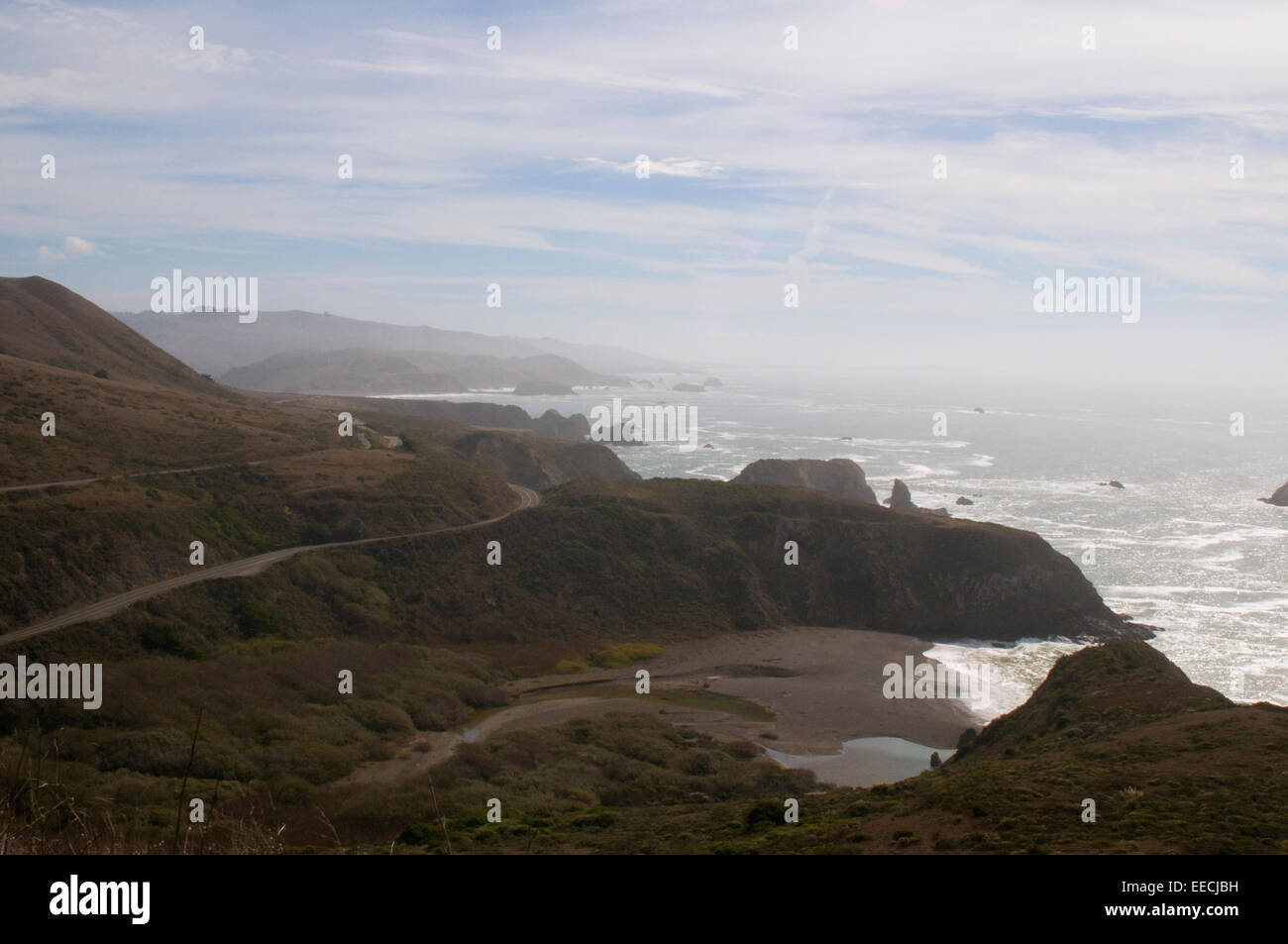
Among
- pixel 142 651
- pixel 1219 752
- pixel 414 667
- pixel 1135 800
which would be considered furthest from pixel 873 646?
pixel 142 651

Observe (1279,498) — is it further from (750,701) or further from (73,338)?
(73,338)

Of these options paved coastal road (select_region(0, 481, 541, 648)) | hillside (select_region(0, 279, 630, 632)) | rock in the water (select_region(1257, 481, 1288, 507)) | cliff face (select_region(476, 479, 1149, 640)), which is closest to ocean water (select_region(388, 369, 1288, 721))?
rock in the water (select_region(1257, 481, 1288, 507))

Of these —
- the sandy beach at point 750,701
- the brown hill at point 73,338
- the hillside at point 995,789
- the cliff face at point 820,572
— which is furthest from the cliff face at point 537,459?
the hillside at point 995,789

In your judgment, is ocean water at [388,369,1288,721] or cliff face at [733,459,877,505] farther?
cliff face at [733,459,877,505]

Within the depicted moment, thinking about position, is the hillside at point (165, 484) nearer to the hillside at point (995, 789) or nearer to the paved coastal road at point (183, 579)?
the paved coastal road at point (183, 579)

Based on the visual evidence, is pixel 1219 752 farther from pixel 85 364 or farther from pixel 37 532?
pixel 85 364

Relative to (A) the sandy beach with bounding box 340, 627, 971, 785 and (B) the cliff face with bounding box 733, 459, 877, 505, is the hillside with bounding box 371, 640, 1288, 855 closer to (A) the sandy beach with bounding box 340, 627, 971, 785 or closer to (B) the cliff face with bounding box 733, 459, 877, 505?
(A) the sandy beach with bounding box 340, 627, 971, 785

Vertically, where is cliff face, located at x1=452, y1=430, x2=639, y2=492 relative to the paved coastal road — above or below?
above
